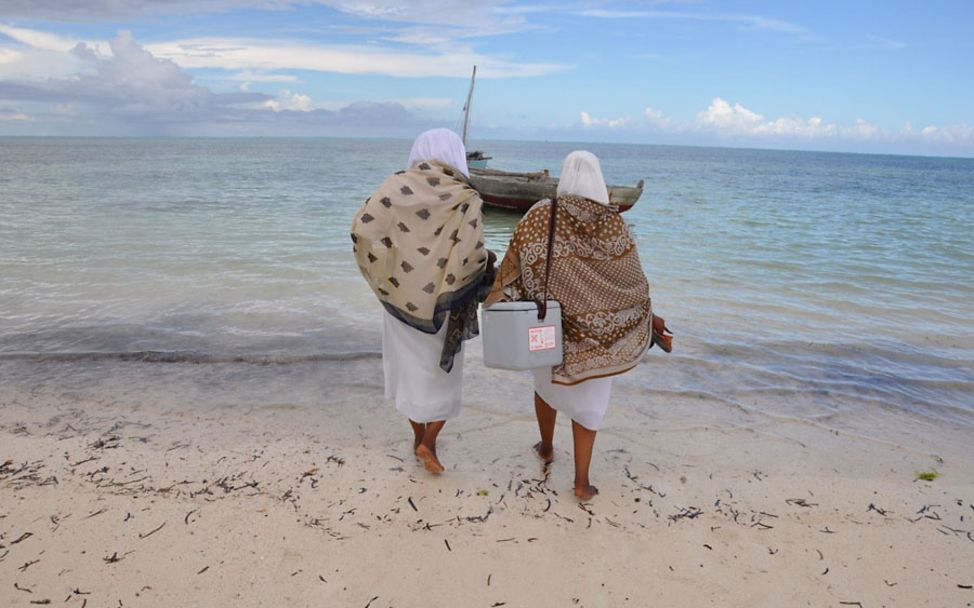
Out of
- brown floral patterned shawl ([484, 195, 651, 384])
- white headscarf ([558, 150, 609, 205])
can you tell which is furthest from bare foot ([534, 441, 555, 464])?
white headscarf ([558, 150, 609, 205])

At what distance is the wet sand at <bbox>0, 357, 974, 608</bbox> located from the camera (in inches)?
90.2

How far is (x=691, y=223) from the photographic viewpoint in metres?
15.6

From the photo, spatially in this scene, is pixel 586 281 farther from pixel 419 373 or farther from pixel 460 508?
pixel 460 508

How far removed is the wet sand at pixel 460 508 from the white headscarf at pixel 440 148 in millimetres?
1497

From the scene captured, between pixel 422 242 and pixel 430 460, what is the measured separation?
1092 millimetres

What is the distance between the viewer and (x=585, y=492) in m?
2.89

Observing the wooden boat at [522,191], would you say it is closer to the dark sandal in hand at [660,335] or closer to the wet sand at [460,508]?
the wet sand at [460,508]

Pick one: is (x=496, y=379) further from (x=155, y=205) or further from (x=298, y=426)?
(x=155, y=205)

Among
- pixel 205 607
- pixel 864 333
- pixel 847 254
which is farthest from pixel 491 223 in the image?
pixel 205 607

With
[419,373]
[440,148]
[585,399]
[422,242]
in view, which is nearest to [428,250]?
[422,242]

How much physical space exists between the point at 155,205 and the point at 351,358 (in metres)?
14.3

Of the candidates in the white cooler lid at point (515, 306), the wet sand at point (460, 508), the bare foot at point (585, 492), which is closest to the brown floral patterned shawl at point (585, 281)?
the white cooler lid at point (515, 306)

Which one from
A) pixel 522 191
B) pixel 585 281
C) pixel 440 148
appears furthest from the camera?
pixel 522 191

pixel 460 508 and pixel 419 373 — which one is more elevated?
pixel 419 373
